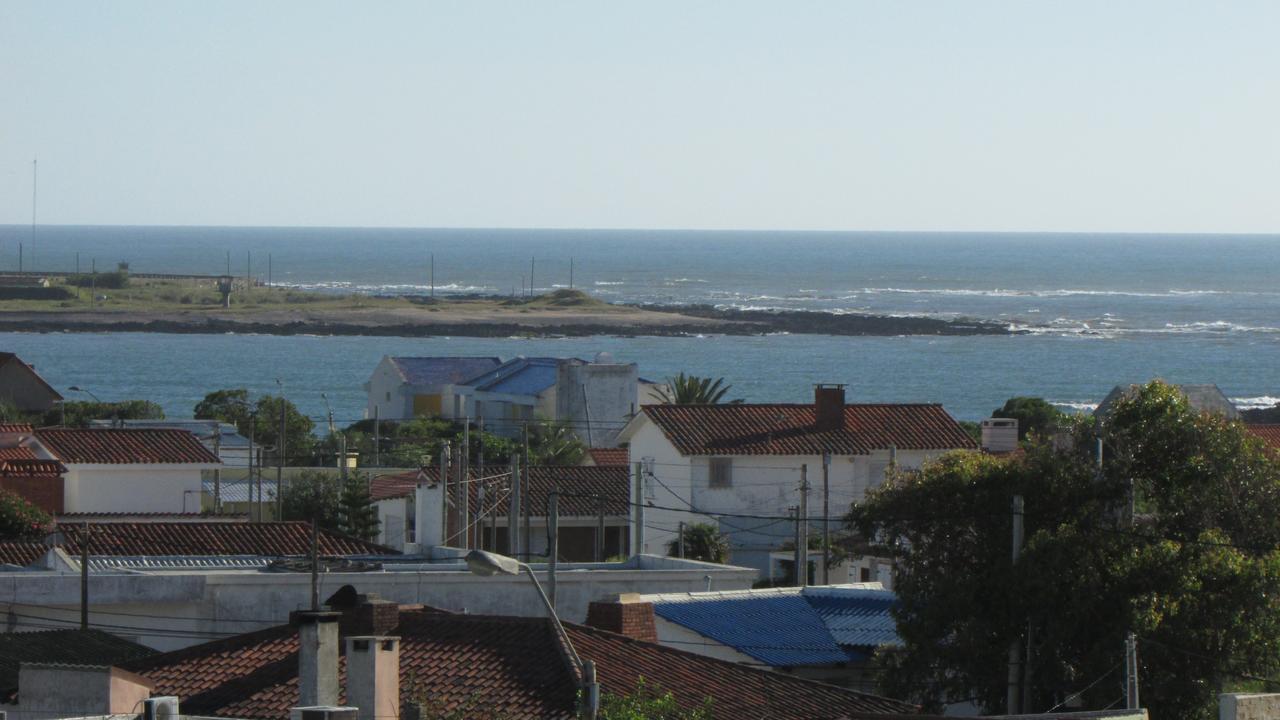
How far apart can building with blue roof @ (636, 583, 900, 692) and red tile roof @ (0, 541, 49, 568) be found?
9.66 metres

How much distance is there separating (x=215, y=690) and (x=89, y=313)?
7003 inches

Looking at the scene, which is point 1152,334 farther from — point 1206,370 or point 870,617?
point 870,617

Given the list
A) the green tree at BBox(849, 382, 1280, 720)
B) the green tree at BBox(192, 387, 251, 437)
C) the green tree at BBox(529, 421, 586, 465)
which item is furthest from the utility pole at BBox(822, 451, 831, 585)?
the green tree at BBox(192, 387, 251, 437)

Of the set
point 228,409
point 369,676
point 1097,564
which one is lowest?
point 228,409

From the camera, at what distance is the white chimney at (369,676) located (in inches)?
626

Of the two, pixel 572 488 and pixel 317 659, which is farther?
pixel 572 488

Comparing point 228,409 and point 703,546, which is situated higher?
point 703,546

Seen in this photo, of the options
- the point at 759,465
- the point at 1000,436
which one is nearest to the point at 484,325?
the point at 1000,436

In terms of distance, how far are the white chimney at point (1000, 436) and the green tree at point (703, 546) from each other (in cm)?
891

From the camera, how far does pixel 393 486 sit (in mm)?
50656

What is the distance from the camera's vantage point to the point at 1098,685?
22562 millimetres

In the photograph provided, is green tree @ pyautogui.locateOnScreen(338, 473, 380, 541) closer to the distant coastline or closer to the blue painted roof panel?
the blue painted roof panel

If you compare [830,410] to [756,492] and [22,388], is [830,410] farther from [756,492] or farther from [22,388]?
[22,388]

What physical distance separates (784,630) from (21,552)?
39.3 feet
